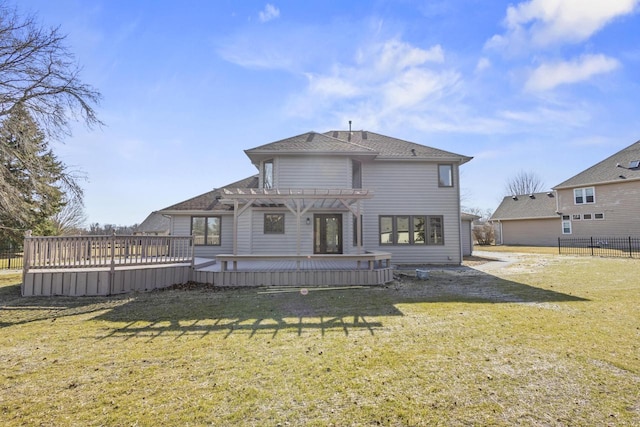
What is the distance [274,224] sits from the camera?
13.8 m

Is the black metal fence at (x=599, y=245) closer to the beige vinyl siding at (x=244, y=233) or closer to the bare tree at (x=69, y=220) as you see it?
the beige vinyl siding at (x=244, y=233)

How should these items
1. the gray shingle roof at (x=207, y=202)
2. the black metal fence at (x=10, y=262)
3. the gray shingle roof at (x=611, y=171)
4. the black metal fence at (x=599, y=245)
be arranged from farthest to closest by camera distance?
the gray shingle roof at (x=611, y=171), the black metal fence at (x=599, y=245), the black metal fence at (x=10, y=262), the gray shingle roof at (x=207, y=202)

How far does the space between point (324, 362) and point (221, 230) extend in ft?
42.8

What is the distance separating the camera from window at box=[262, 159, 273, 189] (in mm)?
14227

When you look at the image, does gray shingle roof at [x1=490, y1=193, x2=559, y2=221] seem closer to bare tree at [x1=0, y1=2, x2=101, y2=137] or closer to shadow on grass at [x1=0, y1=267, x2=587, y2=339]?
shadow on grass at [x1=0, y1=267, x2=587, y2=339]

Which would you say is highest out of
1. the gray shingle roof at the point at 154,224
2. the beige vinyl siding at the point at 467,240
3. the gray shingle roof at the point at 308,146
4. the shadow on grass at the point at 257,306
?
the gray shingle roof at the point at 308,146

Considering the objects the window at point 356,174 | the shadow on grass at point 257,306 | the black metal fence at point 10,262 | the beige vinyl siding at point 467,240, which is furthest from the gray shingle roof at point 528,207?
the black metal fence at point 10,262

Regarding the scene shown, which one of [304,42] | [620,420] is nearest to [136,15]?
[304,42]

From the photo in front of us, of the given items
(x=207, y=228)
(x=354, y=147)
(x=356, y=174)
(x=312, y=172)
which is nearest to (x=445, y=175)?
(x=356, y=174)

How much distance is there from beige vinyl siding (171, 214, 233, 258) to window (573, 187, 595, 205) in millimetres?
29688

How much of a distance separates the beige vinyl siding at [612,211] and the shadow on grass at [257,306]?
2206 centimetres

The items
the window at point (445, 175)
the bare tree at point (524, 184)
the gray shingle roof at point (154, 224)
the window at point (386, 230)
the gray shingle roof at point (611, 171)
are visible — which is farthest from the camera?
the bare tree at point (524, 184)

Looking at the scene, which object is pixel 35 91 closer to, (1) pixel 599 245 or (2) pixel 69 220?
(2) pixel 69 220

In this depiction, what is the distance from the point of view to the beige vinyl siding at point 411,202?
14961 mm
